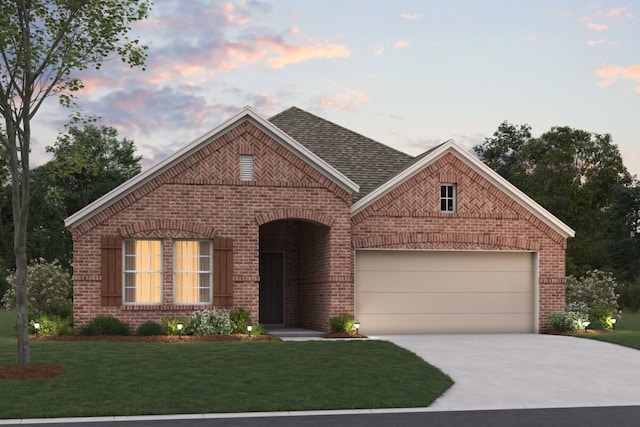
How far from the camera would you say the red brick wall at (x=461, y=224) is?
24594 mm

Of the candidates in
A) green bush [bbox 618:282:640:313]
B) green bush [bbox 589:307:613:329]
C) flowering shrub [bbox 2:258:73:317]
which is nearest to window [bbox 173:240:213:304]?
flowering shrub [bbox 2:258:73:317]

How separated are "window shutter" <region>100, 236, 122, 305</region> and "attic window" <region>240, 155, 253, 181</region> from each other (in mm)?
3815

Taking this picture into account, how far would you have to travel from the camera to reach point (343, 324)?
2314cm

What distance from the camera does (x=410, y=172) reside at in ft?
81.2

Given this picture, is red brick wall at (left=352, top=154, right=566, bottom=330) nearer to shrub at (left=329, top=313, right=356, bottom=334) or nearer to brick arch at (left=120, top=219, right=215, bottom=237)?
shrub at (left=329, top=313, right=356, bottom=334)

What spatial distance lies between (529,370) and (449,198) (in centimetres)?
938

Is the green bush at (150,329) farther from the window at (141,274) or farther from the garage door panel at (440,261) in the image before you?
the garage door panel at (440,261)

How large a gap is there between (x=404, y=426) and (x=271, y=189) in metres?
12.9

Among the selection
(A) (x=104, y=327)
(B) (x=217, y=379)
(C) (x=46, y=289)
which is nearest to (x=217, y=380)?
(B) (x=217, y=379)

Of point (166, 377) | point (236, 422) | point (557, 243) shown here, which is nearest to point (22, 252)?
point (166, 377)

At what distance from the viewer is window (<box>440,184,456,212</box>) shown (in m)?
25.3

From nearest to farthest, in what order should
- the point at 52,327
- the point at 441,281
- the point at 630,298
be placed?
1. the point at 52,327
2. the point at 441,281
3. the point at 630,298

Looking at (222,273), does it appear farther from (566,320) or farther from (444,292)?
(566,320)

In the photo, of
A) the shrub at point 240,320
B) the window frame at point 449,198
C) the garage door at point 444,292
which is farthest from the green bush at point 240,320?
the window frame at point 449,198
